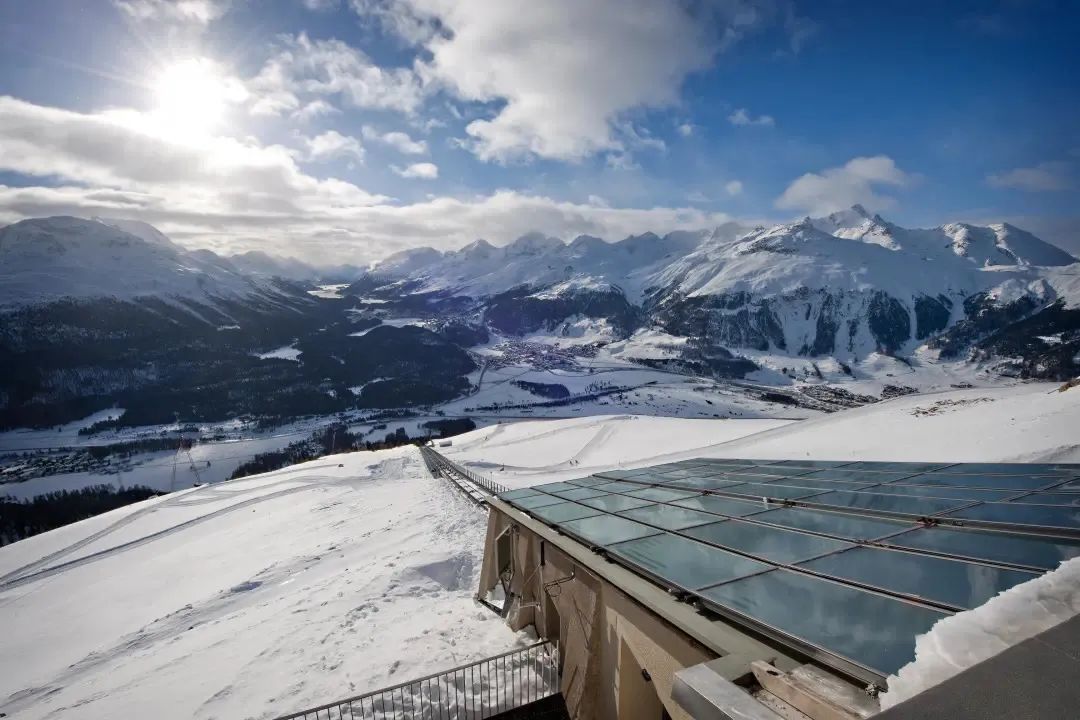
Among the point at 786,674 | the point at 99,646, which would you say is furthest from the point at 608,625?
the point at 99,646

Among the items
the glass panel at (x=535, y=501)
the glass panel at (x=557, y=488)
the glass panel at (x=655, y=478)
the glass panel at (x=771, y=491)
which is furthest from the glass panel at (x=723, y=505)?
the glass panel at (x=557, y=488)

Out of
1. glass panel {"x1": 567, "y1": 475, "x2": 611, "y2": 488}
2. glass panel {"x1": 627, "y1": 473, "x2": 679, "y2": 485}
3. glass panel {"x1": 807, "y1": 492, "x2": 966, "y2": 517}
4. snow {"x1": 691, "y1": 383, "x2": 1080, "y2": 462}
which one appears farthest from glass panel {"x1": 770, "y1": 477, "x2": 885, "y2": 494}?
snow {"x1": 691, "y1": 383, "x2": 1080, "y2": 462}

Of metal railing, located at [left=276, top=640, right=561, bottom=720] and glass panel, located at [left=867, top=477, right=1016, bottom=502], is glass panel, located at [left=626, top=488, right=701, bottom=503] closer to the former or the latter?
glass panel, located at [left=867, top=477, right=1016, bottom=502]

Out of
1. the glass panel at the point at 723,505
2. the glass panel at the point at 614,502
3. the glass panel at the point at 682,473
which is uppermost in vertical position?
the glass panel at the point at 723,505

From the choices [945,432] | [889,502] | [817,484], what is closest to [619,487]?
[817,484]

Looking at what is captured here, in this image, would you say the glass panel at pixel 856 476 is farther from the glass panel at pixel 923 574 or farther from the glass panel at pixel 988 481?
the glass panel at pixel 923 574

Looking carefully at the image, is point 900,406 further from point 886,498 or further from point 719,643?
point 719,643

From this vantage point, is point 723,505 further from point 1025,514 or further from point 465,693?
point 465,693
